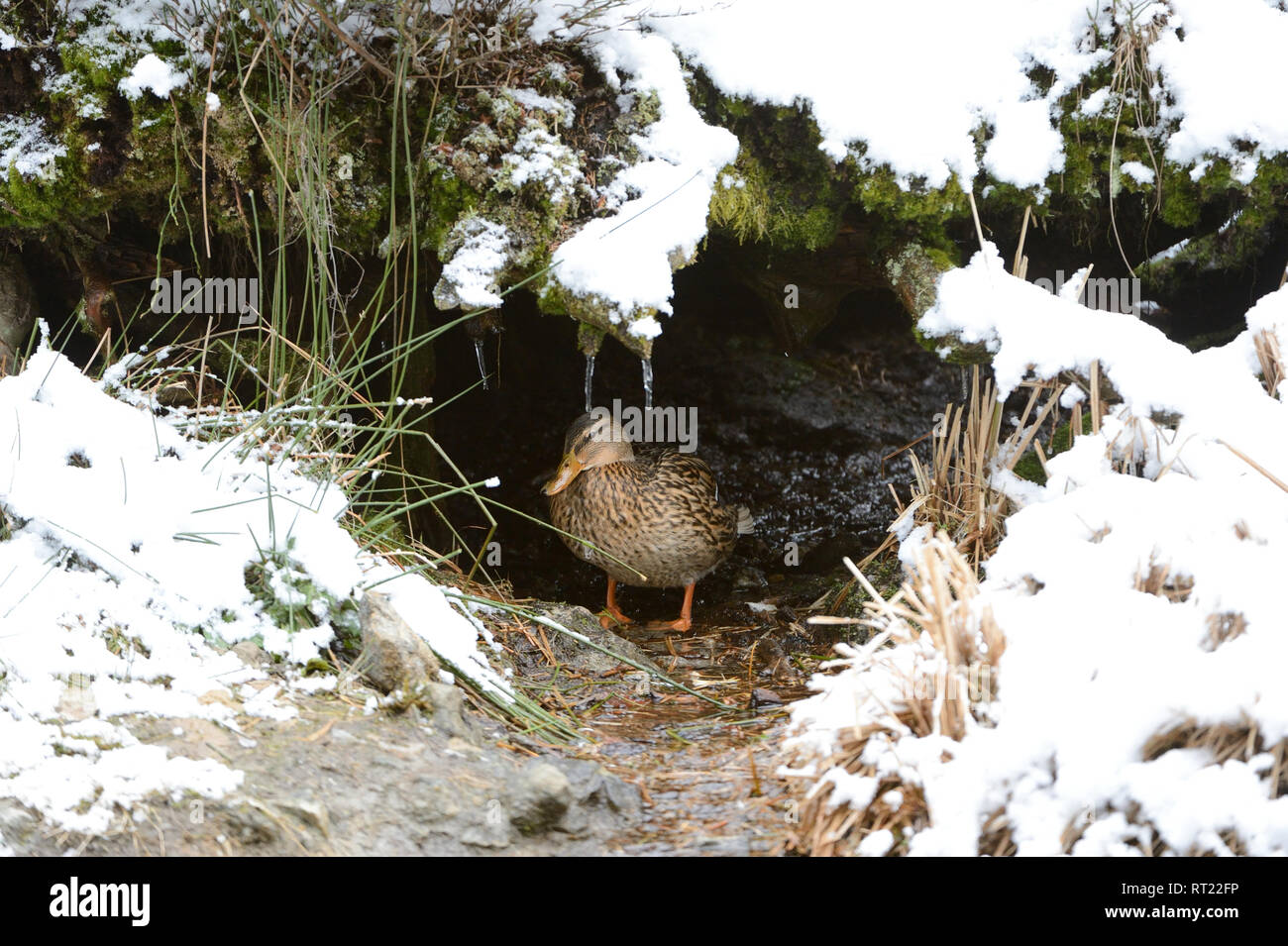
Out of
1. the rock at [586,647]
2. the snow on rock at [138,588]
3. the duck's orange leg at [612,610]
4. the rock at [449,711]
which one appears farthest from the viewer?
the duck's orange leg at [612,610]

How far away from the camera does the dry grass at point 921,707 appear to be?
6.78 feet

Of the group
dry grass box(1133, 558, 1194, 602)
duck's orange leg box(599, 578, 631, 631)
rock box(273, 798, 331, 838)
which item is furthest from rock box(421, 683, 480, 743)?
duck's orange leg box(599, 578, 631, 631)

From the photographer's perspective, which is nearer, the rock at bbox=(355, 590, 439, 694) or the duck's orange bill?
the rock at bbox=(355, 590, 439, 694)

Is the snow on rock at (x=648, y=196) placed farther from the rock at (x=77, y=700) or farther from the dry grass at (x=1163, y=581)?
the rock at (x=77, y=700)

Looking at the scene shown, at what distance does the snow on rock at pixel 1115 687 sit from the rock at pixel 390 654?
3.20 ft

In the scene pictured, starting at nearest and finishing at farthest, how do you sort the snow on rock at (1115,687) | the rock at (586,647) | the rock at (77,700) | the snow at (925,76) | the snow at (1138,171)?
1. the snow on rock at (1115,687)
2. the rock at (77,700)
3. the rock at (586,647)
4. the snow at (925,76)
5. the snow at (1138,171)

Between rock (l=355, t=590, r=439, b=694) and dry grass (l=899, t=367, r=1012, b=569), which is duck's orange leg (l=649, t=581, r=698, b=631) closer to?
dry grass (l=899, t=367, r=1012, b=569)

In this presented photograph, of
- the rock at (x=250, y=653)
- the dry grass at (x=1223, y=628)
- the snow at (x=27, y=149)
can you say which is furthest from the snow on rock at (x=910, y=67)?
the rock at (x=250, y=653)

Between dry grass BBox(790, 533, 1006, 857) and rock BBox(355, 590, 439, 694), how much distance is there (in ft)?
3.37

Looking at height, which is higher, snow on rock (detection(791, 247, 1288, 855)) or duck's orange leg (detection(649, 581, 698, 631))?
snow on rock (detection(791, 247, 1288, 855))

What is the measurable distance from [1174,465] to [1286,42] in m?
2.01

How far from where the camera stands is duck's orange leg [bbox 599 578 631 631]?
16.4 feet

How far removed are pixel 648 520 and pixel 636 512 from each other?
72 millimetres

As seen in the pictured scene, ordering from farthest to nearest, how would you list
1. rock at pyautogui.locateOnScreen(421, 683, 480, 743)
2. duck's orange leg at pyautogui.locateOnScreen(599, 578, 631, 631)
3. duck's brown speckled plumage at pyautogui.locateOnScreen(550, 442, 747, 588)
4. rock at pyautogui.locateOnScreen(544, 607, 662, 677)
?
1. duck's orange leg at pyautogui.locateOnScreen(599, 578, 631, 631)
2. duck's brown speckled plumage at pyautogui.locateOnScreen(550, 442, 747, 588)
3. rock at pyautogui.locateOnScreen(544, 607, 662, 677)
4. rock at pyautogui.locateOnScreen(421, 683, 480, 743)
